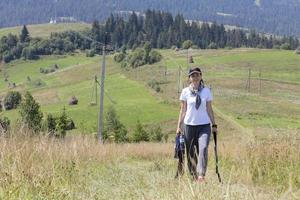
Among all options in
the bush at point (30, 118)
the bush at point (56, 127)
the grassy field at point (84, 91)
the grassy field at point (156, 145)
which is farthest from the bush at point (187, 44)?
the bush at point (30, 118)

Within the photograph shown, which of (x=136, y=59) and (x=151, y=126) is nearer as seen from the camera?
(x=151, y=126)

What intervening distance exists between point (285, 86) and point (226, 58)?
30.2m

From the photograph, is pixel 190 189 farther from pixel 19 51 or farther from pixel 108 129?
pixel 19 51

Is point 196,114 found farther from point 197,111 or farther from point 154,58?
point 154,58

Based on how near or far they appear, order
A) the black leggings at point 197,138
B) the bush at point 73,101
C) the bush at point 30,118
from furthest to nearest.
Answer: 1. the bush at point 73,101
2. the black leggings at point 197,138
3. the bush at point 30,118

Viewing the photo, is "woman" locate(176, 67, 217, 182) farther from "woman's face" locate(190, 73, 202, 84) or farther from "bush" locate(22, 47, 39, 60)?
"bush" locate(22, 47, 39, 60)

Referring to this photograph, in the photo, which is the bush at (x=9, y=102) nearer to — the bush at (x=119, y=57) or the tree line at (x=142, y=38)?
the bush at (x=119, y=57)

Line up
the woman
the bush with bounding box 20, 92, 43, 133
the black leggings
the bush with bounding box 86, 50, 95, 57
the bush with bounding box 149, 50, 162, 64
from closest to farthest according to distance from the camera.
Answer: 1. the bush with bounding box 20, 92, 43, 133
2. the black leggings
3. the woman
4. the bush with bounding box 149, 50, 162, 64
5. the bush with bounding box 86, 50, 95, 57

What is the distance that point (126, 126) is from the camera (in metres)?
78.6

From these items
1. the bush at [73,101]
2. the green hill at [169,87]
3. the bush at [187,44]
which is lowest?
the bush at [73,101]

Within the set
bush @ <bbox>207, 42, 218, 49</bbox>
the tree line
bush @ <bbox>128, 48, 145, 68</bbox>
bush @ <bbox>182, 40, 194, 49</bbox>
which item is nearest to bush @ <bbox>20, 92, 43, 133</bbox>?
bush @ <bbox>128, 48, 145, 68</bbox>

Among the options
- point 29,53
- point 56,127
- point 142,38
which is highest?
point 56,127

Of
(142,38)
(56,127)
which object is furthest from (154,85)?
(56,127)

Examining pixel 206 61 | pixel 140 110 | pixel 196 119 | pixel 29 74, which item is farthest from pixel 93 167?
pixel 29 74
